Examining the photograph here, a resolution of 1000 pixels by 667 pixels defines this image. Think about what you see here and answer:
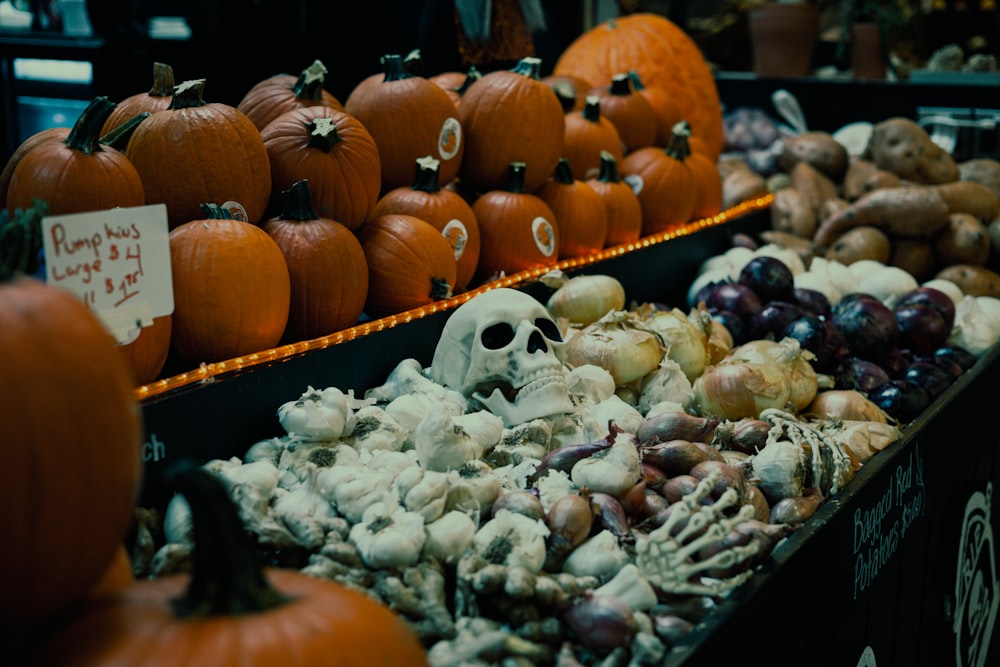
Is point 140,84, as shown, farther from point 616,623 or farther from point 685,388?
point 616,623

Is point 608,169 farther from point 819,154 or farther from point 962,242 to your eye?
point 819,154

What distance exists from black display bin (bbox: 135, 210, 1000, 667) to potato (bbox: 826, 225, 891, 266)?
33.7 inches

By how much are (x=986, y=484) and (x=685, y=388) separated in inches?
47.8

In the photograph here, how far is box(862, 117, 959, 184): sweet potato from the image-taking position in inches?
165

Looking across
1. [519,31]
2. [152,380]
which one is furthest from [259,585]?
[519,31]

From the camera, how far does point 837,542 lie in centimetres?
169

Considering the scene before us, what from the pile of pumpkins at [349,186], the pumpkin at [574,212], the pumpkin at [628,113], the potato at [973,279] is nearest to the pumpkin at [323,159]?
the pile of pumpkins at [349,186]

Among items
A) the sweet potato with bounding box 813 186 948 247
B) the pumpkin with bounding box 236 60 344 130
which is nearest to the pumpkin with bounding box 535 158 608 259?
the pumpkin with bounding box 236 60 344 130

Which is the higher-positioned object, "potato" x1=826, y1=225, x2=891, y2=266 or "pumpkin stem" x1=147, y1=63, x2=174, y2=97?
"pumpkin stem" x1=147, y1=63, x2=174, y2=97

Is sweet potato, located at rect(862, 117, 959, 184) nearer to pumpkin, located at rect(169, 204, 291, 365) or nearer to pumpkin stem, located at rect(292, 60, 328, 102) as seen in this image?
pumpkin stem, located at rect(292, 60, 328, 102)

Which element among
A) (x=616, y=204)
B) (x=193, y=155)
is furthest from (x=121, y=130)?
(x=616, y=204)

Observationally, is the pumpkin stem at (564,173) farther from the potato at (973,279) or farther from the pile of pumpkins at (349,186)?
the potato at (973,279)

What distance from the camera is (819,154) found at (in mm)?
4453

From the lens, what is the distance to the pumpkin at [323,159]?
2154 millimetres
